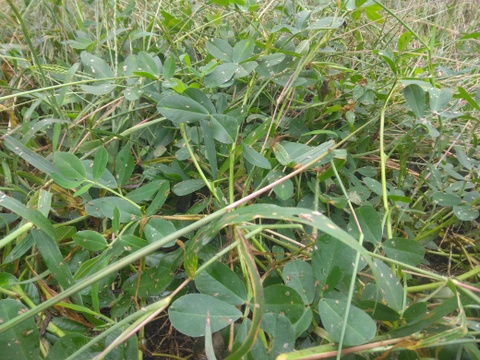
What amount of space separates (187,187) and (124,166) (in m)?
0.13

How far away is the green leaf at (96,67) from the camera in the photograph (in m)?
0.85

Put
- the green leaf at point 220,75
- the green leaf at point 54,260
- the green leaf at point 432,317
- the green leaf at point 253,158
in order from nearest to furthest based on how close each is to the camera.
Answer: the green leaf at point 432,317
the green leaf at point 54,260
the green leaf at point 253,158
the green leaf at point 220,75

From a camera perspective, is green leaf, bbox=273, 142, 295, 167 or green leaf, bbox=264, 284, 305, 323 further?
green leaf, bbox=273, 142, 295, 167

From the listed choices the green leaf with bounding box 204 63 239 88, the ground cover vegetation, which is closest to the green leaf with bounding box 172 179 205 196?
the ground cover vegetation

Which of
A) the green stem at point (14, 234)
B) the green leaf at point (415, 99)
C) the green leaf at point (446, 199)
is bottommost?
the green leaf at point (446, 199)

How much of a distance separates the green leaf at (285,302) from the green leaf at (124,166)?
0.37m

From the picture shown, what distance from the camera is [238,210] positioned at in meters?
0.47

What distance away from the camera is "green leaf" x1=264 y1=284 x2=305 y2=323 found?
0.50 metres

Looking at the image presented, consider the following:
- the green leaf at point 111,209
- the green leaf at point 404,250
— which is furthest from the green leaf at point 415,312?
the green leaf at point 111,209

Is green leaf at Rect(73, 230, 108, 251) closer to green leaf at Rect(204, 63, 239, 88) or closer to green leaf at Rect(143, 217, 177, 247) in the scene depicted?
green leaf at Rect(143, 217, 177, 247)

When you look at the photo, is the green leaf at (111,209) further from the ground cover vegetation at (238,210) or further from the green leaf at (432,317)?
the green leaf at (432,317)

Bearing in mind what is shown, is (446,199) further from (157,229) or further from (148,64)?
(148,64)

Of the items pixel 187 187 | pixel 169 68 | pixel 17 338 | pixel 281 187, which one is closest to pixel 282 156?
pixel 281 187

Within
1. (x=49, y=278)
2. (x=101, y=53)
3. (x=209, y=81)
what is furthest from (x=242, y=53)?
(x=49, y=278)
